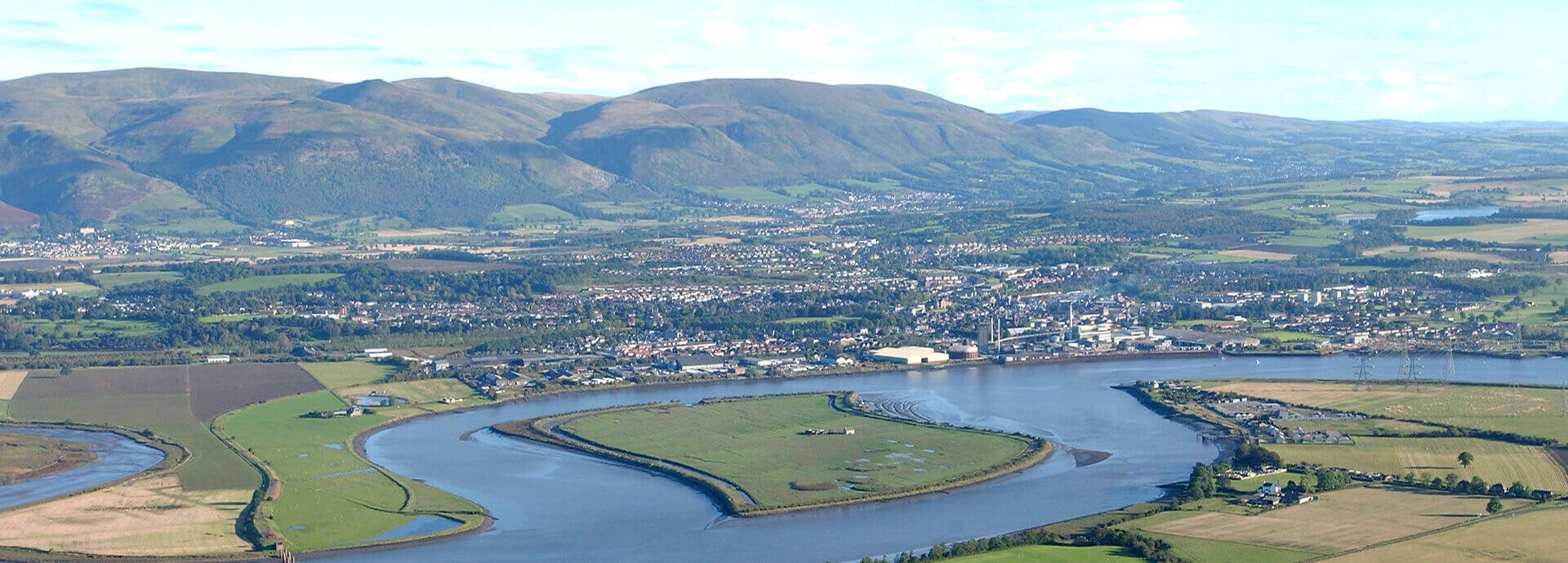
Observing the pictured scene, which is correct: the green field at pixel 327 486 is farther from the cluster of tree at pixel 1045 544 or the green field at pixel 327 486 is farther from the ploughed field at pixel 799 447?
the cluster of tree at pixel 1045 544

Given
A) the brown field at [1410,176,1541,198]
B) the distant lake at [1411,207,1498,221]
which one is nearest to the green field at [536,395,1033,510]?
the distant lake at [1411,207,1498,221]

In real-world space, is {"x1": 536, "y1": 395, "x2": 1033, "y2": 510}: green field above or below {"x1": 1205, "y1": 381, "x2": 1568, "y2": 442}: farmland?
below

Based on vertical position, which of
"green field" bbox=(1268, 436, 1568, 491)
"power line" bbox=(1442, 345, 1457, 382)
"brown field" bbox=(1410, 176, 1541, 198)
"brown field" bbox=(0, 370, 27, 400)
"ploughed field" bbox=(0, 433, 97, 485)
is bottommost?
"ploughed field" bbox=(0, 433, 97, 485)

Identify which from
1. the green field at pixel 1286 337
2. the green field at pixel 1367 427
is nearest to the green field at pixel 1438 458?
the green field at pixel 1367 427

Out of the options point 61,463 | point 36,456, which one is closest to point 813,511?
point 61,463

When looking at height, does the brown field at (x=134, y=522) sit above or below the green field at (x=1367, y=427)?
below

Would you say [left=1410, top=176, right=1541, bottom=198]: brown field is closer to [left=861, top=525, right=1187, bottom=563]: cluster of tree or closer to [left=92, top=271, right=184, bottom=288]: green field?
[left=92, top=271, right=184, bottom=288]: green field
